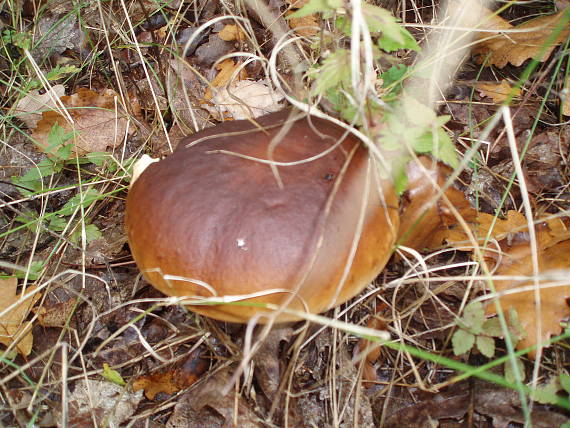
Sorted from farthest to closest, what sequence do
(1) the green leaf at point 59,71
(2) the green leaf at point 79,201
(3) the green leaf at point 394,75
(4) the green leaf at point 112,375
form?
(1) the green leaf at point 59,71
(2) the green leaf at point 79,201
(3) the green leaf at point 394,75
(4) the green leaf at point 112,375

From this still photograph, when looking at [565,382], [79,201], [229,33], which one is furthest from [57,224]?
[565,382]

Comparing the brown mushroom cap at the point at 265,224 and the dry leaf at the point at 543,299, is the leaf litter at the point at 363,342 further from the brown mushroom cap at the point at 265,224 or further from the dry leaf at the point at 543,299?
the brown mushroom cap at the point at 265,224

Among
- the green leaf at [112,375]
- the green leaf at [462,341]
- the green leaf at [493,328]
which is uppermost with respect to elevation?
the green leaf at [493,328]

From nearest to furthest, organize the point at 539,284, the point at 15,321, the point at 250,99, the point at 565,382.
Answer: the point at 565,382, the point at 539,284, the point at 15,321, the point at 250,99

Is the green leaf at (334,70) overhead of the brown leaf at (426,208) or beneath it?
overhead

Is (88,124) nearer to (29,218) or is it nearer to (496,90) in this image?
(29,218)

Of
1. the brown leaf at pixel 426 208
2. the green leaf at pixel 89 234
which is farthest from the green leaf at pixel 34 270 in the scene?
the brown leaf at pixel 426 208
